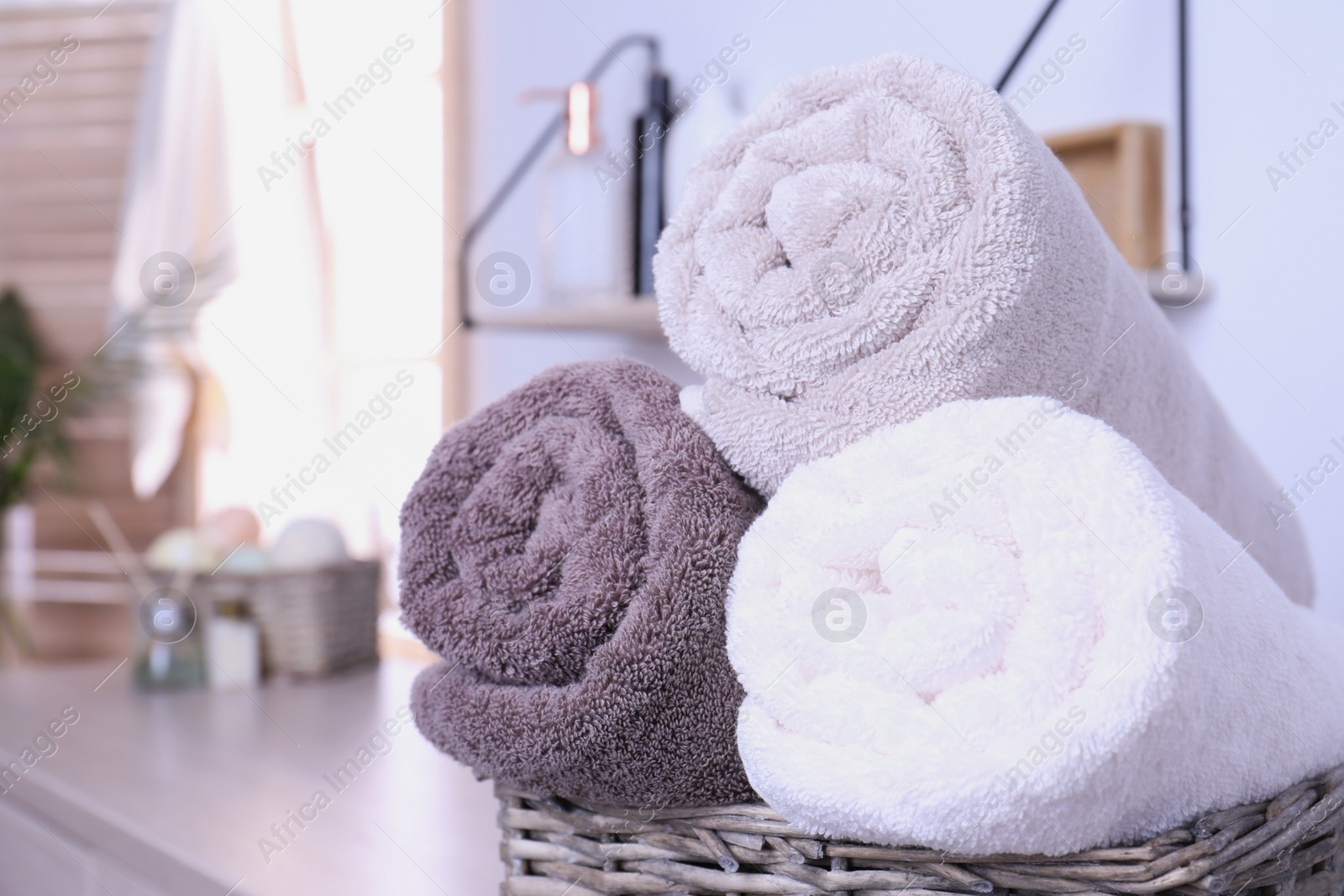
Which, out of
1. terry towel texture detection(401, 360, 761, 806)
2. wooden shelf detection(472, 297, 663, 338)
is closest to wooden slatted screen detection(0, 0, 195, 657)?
wooden shelf detection(472, 297, 663, 338)

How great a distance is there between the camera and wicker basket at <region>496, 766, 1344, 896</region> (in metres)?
0.30

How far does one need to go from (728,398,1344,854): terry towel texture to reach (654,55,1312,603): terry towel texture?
0.02 meters

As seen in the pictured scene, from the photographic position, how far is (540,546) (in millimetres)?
382

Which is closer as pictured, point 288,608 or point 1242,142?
point 1242,142

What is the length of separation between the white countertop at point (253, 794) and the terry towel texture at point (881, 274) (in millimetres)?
282

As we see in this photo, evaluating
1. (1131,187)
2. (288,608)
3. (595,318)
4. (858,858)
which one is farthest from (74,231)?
(858,858)

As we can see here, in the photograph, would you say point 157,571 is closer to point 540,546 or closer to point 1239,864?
point 540,546

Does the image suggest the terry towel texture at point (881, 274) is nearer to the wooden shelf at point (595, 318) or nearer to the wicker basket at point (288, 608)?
the wooden shelf at point (595, 318)

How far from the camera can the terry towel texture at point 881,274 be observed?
1.13 feet

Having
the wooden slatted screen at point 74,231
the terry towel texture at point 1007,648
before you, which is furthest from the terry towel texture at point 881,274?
the wooden slatted screen at point 74,231

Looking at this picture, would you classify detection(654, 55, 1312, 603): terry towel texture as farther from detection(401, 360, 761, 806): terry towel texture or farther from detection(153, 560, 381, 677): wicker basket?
detection(153, 560, 381, 677): wicker basket

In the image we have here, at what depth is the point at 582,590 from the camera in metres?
0.37

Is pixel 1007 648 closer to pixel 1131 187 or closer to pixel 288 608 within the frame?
pixel 1131 187

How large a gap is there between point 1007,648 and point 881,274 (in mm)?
126
